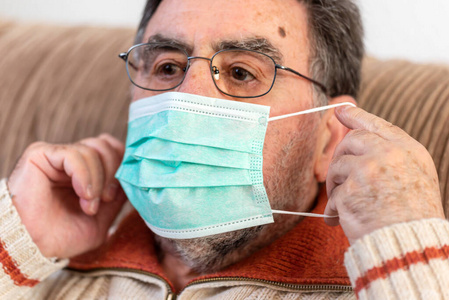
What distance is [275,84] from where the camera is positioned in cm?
108

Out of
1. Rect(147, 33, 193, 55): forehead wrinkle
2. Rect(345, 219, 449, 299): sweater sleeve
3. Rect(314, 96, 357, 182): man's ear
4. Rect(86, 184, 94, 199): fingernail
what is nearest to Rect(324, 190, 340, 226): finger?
Rect(345, 219, 449, 299): sweater sleeve

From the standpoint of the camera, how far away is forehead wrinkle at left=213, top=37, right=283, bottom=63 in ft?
3.46

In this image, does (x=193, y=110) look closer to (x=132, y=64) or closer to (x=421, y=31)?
(x=132, y=64)

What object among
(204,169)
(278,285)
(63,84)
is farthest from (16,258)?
(63,84)

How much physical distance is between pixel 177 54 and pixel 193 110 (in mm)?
193

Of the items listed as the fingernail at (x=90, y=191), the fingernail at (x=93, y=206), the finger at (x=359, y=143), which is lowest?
the fingernail at (x=93, y=206)

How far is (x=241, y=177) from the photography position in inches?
39.1

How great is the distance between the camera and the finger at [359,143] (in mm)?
861

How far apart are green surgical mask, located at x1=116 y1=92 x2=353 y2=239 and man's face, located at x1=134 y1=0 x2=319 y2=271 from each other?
0.04 m

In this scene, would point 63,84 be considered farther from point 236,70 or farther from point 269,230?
point 269,230

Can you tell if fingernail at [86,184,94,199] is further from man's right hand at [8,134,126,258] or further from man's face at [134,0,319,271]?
man's face at [134,0,319,271]

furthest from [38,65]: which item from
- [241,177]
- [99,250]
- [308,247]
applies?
[308,247]

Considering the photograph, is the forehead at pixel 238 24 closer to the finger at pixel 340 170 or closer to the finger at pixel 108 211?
the finger at pixel 340 170

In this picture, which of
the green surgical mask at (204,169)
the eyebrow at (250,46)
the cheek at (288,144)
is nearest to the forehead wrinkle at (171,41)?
the eyebrow at (250,46)
